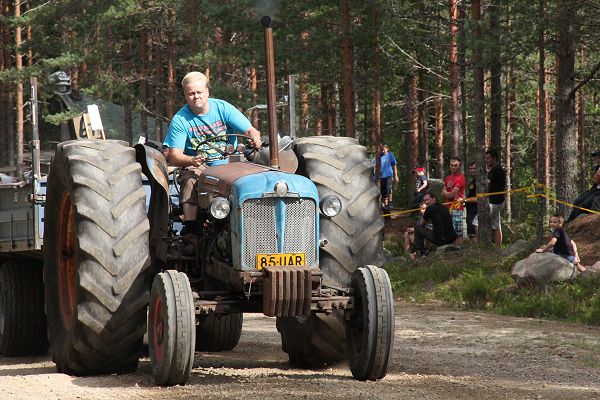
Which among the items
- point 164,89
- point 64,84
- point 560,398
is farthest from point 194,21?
point 560,398

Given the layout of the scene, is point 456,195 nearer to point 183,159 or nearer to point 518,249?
point 518,249

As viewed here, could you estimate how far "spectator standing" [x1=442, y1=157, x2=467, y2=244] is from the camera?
812 inches

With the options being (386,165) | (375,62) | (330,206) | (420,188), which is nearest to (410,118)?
(375,62)

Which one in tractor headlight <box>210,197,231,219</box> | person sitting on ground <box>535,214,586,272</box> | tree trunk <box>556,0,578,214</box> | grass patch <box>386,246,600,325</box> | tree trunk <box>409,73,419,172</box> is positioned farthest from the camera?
tree trunk <box>409,73,419,172</box>

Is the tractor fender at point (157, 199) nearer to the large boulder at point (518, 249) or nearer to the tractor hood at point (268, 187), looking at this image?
the tractor hood at point (268, 187)

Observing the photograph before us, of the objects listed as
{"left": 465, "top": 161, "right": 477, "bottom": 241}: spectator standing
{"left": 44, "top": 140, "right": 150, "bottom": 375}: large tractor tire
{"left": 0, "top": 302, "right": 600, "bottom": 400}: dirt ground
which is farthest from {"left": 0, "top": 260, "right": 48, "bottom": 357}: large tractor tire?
{"left": 465, "top": 161, "right": 477, "bottom": 241}: spectator standing

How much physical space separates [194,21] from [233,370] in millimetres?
26597

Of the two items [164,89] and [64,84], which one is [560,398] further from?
[164,89]

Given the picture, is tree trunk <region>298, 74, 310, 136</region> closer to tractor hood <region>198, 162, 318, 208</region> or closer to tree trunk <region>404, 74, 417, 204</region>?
tree trunk <region>404, 74, 417, 204</region>

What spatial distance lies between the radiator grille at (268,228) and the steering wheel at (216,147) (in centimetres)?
99

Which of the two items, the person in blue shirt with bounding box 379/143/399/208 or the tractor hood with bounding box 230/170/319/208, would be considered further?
the person in blue shirt with bounding box 379/143/399/208

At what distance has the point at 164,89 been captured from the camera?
40.6m

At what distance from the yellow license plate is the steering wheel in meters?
1.23

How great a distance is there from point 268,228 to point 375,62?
2273 cm
